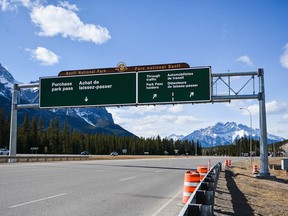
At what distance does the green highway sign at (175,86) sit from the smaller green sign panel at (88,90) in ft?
3.72

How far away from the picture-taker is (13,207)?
32.3 ft

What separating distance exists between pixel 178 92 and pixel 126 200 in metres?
22.1

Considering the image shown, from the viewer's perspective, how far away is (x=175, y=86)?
110 ft

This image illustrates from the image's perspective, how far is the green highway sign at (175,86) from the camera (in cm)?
3281

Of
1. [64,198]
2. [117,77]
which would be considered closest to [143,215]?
[64,198]

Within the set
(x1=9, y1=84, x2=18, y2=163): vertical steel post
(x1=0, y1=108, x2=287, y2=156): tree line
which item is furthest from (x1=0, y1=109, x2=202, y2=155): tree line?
(x1=9, y1=84, x2=18, y2=163): vertical steel post

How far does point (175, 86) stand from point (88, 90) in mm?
8350

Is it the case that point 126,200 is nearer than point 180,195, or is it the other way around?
point 126,200

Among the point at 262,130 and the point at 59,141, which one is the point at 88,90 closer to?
the point at 262,130

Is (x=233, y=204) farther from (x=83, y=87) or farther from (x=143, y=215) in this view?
(x=83, y=87)

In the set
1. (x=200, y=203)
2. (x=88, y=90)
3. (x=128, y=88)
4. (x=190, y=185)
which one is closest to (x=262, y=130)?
(x=128, y=88)

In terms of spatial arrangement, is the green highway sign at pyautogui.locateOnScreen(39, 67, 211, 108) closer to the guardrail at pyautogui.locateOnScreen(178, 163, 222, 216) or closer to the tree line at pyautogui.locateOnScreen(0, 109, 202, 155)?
the guardrail at pyautogui.locateOnScreen(178, 163, 222, 216)

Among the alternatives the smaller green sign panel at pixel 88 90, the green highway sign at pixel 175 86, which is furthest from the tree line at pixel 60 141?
the green highway sign at pixel 175 86

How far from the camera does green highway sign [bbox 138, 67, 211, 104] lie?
108 feet
